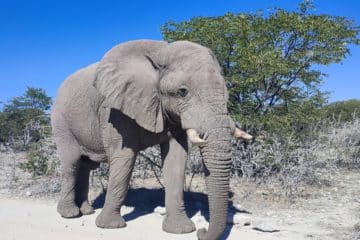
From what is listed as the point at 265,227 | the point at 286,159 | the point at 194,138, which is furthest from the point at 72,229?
the point at 286,159

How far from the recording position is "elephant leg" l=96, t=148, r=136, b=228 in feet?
19.2

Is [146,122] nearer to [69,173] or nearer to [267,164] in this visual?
[69,173]

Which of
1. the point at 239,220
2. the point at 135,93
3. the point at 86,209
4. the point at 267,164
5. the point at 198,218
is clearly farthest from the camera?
the point at 267,164

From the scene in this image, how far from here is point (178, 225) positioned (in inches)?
233

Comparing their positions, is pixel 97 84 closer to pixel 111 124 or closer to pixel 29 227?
pixel 111 124

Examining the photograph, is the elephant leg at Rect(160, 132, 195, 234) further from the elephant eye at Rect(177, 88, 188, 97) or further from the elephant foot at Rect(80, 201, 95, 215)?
the elephant foot at Rect(80, 201, 95, 215)

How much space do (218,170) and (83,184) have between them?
3.23 metres

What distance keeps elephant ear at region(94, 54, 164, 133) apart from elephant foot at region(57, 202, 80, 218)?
200 cm

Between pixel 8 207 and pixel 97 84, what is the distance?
122 inches

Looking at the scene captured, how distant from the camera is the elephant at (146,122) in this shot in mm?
4758

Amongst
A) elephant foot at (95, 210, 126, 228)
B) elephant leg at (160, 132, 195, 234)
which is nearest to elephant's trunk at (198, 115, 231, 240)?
elephant leg at (160, 132, 195, 234)

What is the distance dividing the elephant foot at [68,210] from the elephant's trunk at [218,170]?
2.66 metres

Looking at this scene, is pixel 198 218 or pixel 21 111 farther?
pixel 21 111

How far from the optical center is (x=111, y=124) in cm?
596
